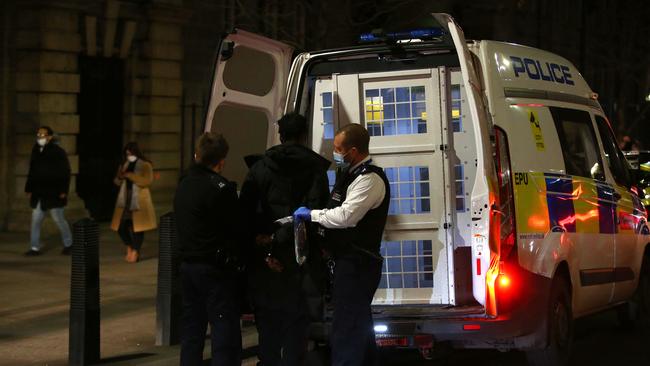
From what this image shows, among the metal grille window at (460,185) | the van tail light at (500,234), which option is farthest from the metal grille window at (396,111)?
the van tail light at (500,234)

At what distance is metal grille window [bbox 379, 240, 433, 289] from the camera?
802 cm

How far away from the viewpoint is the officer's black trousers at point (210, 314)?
21.6ft

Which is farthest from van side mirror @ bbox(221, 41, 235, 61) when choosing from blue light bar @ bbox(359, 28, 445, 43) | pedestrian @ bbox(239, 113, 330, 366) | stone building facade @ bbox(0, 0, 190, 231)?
stone building facade @ bbox(0, 0, 190, 231)

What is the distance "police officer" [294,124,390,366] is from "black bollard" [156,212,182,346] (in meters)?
2.49

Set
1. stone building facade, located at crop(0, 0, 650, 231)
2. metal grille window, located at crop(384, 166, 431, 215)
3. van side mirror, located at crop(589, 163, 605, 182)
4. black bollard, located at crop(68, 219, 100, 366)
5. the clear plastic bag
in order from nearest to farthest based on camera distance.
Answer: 1. the clear plastic bag
2. black bollard, located at crop(68, 219, 100, 366)
3. metal grille window, located at crop(384, 166, 431, 215)
4. van side mirror, located at crop(589, 163, 605, 182)
5. stone building facade, located at crop(0, 0, 650, 231)

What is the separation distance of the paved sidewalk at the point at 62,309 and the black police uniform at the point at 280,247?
1902mm

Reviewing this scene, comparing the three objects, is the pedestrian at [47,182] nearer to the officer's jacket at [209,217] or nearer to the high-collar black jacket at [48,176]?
the high-collar black jacket at [48,176]

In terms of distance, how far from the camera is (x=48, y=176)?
1421cm

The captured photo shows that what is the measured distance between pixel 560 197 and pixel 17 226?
1141 cm

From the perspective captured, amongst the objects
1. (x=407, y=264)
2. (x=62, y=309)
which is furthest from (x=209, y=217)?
(x=62, y=309)

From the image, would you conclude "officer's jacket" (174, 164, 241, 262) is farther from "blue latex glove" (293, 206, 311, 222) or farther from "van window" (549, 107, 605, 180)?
"van window" (549, 107, 605, 180)

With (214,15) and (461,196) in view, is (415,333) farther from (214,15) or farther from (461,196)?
(214,15)

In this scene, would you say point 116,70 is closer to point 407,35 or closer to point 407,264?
point 407,264

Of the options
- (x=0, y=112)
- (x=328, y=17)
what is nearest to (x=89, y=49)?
(x=0, y=112)
